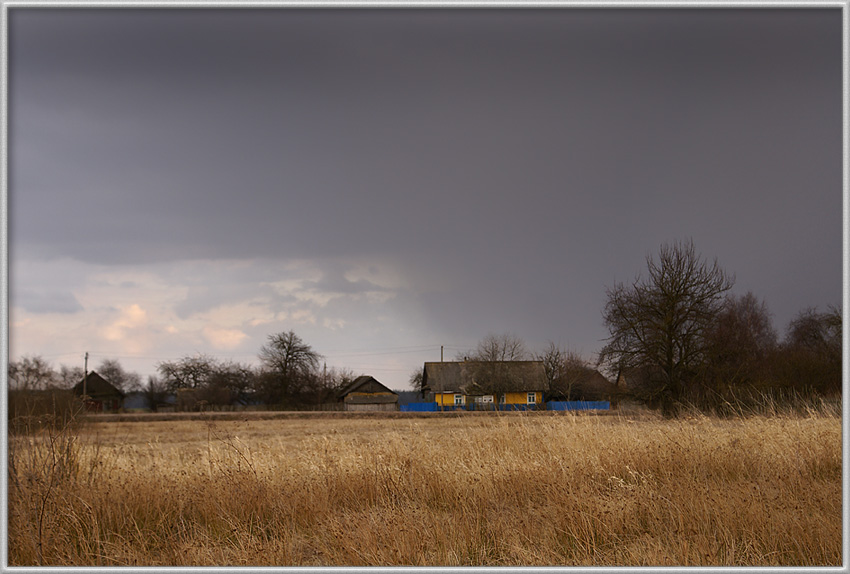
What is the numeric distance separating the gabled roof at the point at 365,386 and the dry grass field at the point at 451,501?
6128 cm

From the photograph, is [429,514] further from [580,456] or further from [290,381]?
[290,381]

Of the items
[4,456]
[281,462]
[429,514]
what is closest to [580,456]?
[429,514]

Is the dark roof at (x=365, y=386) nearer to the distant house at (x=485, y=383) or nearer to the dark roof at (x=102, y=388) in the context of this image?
the distant house at (x=485, y=383)

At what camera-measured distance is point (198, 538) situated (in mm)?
6168

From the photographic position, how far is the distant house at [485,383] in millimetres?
60906

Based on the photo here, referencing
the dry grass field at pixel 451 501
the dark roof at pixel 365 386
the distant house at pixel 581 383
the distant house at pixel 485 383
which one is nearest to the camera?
the dry grass field at pixel 451 501

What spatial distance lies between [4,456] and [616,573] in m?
4.52

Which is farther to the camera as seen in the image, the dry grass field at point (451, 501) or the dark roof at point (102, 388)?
the dark roof at point (102, 388)

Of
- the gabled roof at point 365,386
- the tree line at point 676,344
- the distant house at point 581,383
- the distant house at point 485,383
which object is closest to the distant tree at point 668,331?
the tree line at point 676,344

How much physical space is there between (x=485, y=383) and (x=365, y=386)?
1791cm

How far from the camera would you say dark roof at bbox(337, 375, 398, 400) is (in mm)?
70688

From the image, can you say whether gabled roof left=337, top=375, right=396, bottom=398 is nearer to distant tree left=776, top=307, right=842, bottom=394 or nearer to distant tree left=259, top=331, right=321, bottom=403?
distant tree left=259, top=331, right=321, bottom=403

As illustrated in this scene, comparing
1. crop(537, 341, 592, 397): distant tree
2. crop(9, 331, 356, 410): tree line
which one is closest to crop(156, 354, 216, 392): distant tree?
crop(9, 331, 356, 410): tree line

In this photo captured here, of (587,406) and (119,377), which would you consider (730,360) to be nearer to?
(587,406)
